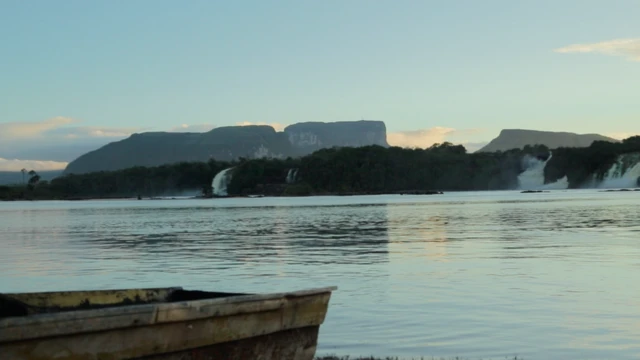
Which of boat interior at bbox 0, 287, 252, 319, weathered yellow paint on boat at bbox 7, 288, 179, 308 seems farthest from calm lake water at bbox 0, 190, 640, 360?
weathered yellow paint on boat at bbox 7, 288, 179, 308

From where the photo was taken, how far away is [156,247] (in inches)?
1604

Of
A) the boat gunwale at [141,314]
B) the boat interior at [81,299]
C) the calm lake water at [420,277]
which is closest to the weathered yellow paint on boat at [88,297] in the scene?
the boat interior at [81,299]

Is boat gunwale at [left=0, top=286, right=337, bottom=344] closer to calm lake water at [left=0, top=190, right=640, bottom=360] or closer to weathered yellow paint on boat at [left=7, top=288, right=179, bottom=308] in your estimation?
weathered yellow paint on boat at [left=7, top=288, right=179, bottom=308]

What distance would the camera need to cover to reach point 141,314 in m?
8.93

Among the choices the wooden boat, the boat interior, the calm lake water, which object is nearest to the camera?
the wooden boat

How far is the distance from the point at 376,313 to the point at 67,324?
10.4 metres

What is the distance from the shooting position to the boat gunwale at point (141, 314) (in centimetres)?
816

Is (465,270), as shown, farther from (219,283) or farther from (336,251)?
(336,251)

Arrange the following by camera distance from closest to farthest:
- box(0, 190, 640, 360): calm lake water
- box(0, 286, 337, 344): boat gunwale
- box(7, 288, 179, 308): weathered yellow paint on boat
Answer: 1. box(0, 286, 337, 344): boat gunwale
2. box(7, 288, 179, 308): weathered yellow paint on boat
3. box(0, 190, 640, 360): calm lake water

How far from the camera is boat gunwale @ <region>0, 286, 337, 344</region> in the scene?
8164mm

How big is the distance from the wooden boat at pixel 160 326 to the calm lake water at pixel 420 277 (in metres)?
3.25

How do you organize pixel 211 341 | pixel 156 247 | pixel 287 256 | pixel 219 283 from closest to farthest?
pixel 211 341 → pixel 219 283 → pixel 287 256 → pixel 156 247

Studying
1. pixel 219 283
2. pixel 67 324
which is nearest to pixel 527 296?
pixel 219 283

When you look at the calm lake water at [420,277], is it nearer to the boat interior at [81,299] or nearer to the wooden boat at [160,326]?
the boat interior at [81,299]
